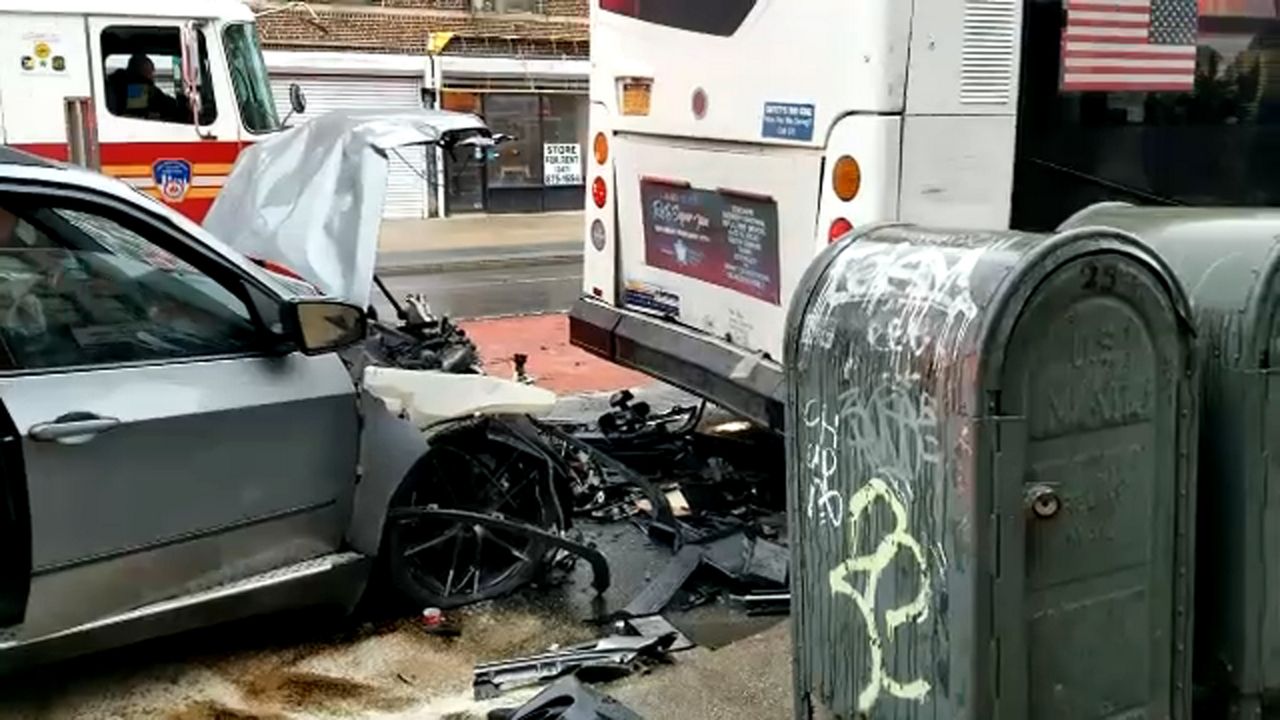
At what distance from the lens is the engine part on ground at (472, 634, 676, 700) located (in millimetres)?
4332

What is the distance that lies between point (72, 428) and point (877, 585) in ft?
7.65

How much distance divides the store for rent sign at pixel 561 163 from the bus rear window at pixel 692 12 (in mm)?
19704

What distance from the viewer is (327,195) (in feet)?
18.3

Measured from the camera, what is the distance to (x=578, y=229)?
2345 cm

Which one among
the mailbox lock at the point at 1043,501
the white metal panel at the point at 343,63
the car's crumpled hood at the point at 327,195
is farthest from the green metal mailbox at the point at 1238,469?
the white metal panel at the point at 343,63

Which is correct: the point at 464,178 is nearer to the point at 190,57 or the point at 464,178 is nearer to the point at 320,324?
the point at 190,57

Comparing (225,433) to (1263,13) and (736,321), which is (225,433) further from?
(1263,13)

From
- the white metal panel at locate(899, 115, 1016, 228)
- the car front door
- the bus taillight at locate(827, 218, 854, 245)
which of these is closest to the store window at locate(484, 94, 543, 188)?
the bus taillight at locate(827, 218, 854, 245)

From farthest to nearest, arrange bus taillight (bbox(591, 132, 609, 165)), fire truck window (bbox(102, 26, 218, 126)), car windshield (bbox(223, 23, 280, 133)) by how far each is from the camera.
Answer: car windshield (bbox(223, 23, 280, 133)) → fire truck window (bbox(102, 26, 218, 126)) → bus taillight (bbox(591, 132, 609, 165))

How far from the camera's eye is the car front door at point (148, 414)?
3877 millimetres

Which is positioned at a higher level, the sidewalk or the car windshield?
the car windshield

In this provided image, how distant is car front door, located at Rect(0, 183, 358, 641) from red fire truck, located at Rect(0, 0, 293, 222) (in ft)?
29.6

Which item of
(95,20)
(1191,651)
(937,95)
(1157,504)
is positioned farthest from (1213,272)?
(95,20)

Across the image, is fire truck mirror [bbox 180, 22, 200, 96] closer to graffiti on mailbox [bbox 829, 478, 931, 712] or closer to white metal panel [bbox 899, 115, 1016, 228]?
white metal panel [bbox 899, 115, 1016, 228]
